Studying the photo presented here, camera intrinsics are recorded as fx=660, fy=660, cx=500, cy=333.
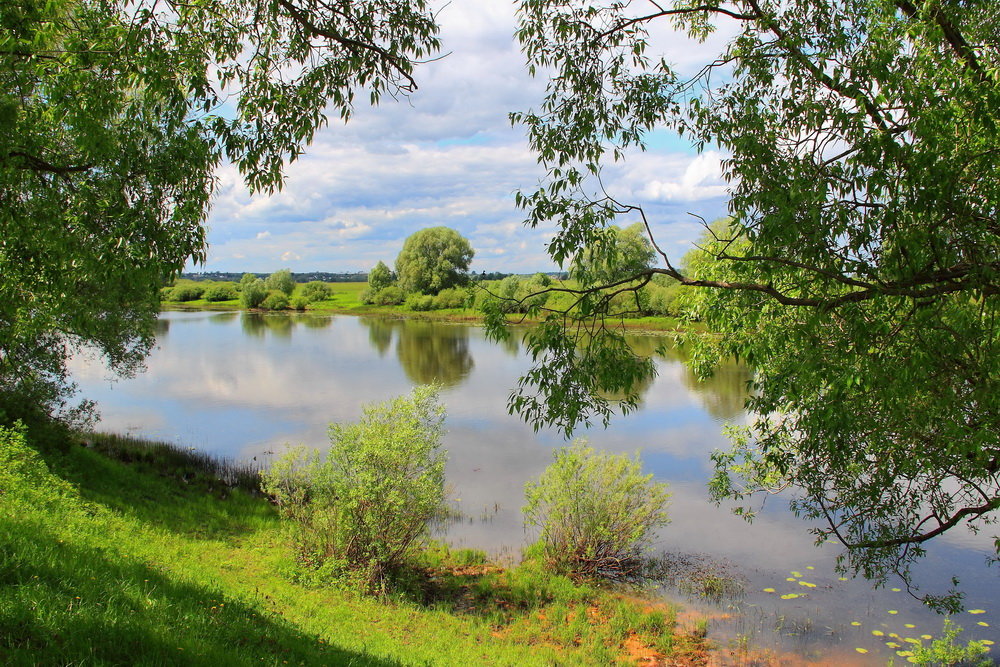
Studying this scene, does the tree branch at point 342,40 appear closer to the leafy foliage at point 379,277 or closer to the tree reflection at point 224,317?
the tree reflection at point 224,317

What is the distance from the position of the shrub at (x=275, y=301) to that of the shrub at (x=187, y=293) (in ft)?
34.2

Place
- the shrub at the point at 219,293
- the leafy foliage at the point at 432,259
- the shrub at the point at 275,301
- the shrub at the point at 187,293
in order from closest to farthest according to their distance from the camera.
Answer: the leafy foliage at the point at 432,259
the shrub at the point at 275,301
the shrub at the point at 187,293
the shrub at the point at 219,293

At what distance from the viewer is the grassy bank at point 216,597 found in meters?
3.73

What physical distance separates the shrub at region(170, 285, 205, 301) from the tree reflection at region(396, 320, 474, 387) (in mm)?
36386

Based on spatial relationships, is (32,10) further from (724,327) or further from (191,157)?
(724,327)

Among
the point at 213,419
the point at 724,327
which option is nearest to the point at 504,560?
the point at 724,327

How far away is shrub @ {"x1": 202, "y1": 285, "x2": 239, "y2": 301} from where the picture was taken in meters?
76.9

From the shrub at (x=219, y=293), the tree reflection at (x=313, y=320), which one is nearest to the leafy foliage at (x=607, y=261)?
the tree reflection at (x=313, y=320)

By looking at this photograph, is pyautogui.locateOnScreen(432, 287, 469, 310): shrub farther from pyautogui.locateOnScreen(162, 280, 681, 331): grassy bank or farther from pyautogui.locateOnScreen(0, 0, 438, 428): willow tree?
pyautogui.locateOnScreen(0, 0, 438, 428): willow tree

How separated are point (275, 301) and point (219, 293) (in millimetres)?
11781

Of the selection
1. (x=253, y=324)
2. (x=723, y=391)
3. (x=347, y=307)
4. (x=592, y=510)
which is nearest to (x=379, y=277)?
(x=347, y=307)

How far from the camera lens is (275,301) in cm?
7031

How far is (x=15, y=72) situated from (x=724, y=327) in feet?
19.0

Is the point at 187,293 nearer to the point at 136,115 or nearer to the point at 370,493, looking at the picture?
the point at 370,493
